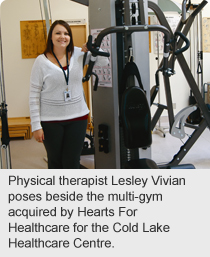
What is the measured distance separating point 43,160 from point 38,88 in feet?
7.18

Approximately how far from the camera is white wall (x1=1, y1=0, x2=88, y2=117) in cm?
555

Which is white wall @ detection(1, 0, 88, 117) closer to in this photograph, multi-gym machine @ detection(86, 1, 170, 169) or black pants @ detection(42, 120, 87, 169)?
multi-gym machine @ detection(86, 1, 170, 169)

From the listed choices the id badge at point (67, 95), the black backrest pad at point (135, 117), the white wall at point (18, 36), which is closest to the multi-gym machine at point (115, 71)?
the black backrest pad at point (135, 117)

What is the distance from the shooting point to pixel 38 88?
6.86 ft

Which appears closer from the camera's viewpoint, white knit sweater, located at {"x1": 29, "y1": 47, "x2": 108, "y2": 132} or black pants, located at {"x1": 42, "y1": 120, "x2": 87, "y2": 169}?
white knit sweater, located at {"x1": 29, "y1": 47, "x2": 108, "y2": 132}

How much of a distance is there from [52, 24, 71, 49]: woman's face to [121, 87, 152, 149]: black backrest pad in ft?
1.75

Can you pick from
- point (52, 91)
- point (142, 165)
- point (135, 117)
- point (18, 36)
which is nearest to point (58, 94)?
point (52, 91)

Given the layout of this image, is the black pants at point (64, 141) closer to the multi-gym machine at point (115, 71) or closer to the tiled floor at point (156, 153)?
the multi-gym machine at point (115, 71)

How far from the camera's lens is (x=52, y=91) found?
212 cm

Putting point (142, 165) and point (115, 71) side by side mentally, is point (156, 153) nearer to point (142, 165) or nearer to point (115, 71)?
point (115, 71)

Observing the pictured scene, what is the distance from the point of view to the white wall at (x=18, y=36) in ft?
18.2

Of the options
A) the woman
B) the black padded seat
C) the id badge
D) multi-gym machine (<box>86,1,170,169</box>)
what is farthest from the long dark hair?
the black padded seat

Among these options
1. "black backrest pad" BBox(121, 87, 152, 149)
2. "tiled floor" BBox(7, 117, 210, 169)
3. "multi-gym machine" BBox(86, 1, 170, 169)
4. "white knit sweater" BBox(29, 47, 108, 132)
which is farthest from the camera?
"tiled floor" BBox(7, 117, 210, 169)

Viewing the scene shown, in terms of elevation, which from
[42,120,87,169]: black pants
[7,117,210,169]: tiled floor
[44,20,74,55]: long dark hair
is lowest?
[7,117,210,169]: tiled floor
